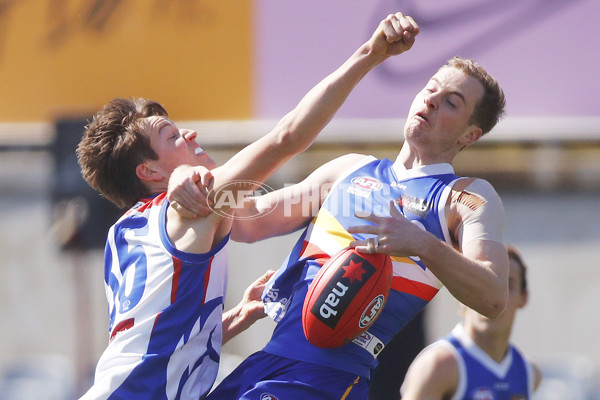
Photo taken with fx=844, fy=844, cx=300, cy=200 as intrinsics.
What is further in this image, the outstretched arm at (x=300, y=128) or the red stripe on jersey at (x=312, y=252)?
the red stripe on jersey at (x=312, y=252)

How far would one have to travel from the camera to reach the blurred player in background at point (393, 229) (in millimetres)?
3416

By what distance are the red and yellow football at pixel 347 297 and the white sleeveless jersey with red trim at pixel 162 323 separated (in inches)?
17.4

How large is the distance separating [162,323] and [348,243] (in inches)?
35.1

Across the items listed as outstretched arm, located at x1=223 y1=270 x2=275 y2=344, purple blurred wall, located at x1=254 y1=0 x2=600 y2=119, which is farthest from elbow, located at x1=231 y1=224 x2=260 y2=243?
purple blurred wall, located at x1=254 y1=0 x2=600 y2=119

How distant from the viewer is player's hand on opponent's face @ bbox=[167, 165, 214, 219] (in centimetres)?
338

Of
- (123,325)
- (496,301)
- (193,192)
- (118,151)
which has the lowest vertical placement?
(123,325)

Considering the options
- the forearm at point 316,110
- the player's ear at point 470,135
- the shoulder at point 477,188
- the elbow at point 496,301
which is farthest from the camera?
the player's ear at point 470,135

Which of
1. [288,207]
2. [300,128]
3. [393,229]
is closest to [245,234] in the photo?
[288,207]

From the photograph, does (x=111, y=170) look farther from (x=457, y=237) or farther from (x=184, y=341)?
(x=457, y=237)

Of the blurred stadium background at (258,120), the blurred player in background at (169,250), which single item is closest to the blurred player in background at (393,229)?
the blurred player in background at (169,250)

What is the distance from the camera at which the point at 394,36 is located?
3416mm

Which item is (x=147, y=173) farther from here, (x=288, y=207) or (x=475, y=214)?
(x=475, y=214)

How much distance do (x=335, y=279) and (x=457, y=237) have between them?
0.61m

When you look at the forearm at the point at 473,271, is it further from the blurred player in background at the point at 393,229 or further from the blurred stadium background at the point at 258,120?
the blurred stadium background at the point at 258,120
